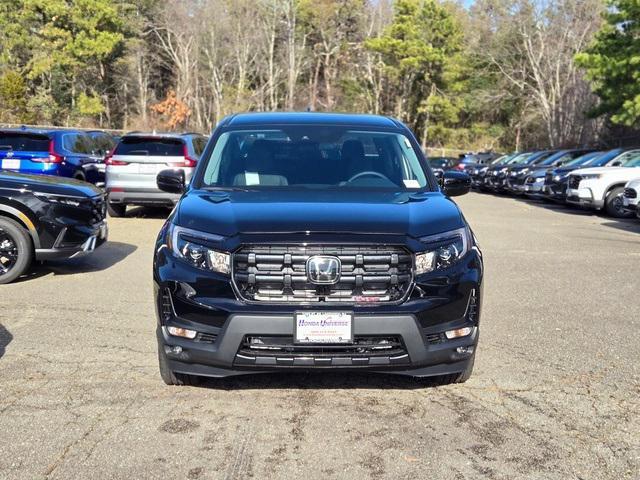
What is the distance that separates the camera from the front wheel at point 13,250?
7.84m

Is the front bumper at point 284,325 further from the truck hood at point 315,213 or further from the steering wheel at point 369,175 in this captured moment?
the steering wheel at point 369,175

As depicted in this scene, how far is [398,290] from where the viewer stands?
4109mm

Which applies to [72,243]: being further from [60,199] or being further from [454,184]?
[454,184]

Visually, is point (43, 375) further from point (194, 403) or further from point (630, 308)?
point (630, 308)

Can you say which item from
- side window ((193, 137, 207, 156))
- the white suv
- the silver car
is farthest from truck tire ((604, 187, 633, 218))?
the silver car

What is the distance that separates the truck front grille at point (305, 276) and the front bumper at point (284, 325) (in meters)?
0.06

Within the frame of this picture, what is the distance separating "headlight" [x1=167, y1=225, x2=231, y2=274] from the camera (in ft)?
13.4

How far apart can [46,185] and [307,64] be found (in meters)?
53.3

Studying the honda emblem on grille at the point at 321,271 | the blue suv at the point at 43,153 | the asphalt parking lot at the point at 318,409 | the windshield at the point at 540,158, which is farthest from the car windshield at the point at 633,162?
the honda emblem on grille at the point at 321,271

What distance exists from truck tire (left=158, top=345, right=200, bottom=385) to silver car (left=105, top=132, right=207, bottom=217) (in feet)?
30.5

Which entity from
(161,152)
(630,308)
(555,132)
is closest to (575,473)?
(630,308)

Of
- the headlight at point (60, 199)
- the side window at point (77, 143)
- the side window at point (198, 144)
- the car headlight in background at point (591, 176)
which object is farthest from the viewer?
the car headlight in background at point (591, 176)

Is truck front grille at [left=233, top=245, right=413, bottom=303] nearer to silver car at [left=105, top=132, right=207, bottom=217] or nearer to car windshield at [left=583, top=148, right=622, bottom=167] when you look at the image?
silver car at [left=105, top=132, right=207, bottom=217]

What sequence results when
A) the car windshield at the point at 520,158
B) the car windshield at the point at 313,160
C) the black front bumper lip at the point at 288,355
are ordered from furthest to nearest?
the car windshield at the point at 520,158 < the car windshield at the point at 313,160 < the black front bumper lip at the point at 288,355
